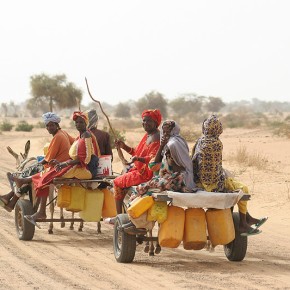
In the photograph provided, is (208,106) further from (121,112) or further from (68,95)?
(68,95)

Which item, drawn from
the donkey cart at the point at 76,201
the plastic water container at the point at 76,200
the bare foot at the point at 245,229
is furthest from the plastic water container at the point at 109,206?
the bare foot at the point at 245,229

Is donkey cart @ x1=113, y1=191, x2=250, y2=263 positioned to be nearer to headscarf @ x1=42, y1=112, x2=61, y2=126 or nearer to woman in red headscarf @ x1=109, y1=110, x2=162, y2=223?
woman in red headscarf @ x1=109, y1=110, x2=162, y2=223

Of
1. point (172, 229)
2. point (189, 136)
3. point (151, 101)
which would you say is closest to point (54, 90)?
point (151, 101)

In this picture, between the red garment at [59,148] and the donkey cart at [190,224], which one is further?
the red garment at [59,148]

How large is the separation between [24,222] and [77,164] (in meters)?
1.18

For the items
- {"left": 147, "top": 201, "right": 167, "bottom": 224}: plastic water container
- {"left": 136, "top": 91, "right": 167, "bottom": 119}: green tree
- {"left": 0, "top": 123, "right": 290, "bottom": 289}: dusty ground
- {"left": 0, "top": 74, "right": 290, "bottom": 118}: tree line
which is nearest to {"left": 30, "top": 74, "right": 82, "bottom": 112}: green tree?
{"left": 0, "top": 74, "right": 290, "bottom": 118}: tree line

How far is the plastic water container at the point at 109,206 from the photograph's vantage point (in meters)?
12.6

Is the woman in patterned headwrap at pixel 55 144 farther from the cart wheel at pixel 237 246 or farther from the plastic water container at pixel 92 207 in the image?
the cart wheel at pixel 237 246

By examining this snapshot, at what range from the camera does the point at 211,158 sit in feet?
33.7

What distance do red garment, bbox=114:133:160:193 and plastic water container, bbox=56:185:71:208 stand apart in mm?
1810

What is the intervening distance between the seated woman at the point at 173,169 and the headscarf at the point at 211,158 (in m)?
0.19

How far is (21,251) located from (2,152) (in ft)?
85.0

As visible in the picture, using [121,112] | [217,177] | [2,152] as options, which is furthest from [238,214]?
[121,112]

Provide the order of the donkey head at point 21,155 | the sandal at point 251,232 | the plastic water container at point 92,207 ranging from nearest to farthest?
the sandal at point 251,232, the plastic water container at point 92,207, the donkey head at point 21,155
